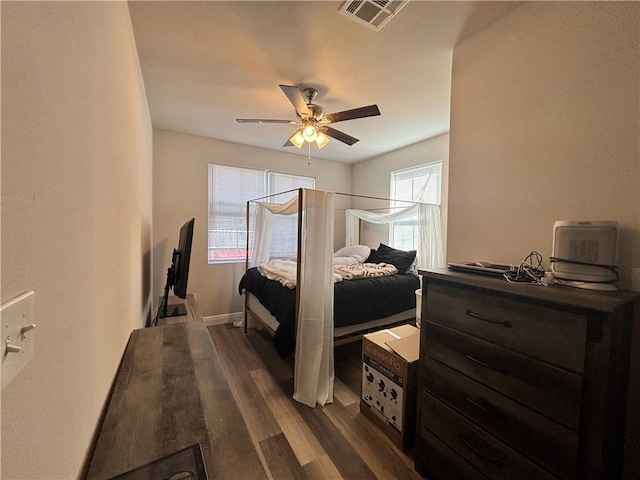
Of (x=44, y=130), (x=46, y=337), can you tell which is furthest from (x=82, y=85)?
(x=46, y=337)

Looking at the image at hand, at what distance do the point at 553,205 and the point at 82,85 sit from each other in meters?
1.97

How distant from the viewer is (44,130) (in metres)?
0.50

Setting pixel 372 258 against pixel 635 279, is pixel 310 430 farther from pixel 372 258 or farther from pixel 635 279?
pixel 372 258

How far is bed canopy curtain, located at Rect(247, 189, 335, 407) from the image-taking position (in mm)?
2100

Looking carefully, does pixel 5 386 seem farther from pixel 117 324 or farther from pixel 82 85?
pixel 117 324

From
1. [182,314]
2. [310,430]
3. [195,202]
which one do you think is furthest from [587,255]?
[195,202]

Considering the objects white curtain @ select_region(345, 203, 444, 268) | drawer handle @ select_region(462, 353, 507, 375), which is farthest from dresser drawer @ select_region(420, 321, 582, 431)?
white curtain @ select_region(345, 203, 444, 268)

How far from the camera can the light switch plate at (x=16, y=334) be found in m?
0.37

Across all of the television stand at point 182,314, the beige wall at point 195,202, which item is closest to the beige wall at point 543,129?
the television stand at point 182,314

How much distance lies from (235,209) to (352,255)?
6.45 feet

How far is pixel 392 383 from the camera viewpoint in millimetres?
1715

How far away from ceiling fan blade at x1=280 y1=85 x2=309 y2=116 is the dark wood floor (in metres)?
2.10

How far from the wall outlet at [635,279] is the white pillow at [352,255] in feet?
9.08

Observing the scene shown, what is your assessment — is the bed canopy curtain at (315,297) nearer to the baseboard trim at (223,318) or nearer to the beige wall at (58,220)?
the beige wall at (58,220)
